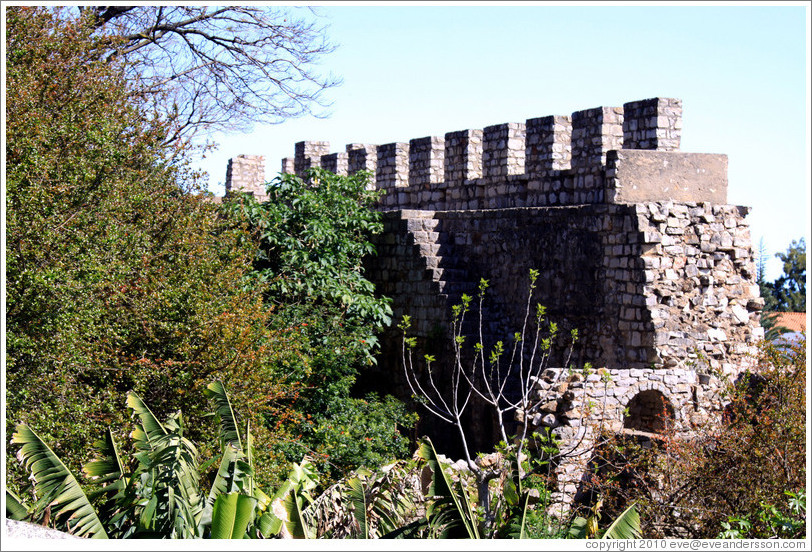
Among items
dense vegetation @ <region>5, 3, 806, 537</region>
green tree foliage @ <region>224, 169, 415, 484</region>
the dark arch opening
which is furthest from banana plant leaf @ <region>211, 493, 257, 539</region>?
the dark arch opening

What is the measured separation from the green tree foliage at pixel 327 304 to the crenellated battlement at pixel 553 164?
2.68ft

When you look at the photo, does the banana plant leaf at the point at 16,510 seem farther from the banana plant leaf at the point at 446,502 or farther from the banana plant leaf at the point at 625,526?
the banana plant leaf at the point at 625,526

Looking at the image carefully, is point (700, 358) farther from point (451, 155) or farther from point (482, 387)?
point (451, 155)

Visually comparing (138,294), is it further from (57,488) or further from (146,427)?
(57,488)

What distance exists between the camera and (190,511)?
640 centimetres

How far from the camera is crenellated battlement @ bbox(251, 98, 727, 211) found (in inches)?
420

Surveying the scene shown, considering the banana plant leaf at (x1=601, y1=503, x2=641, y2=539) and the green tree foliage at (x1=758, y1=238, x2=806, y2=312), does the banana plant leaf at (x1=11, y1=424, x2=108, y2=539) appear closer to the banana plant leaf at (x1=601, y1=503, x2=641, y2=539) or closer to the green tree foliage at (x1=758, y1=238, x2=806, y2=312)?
the banana plant leaf at (x1=601, y1=503, x2=641, y2=539)

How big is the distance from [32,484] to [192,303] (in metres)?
2.83

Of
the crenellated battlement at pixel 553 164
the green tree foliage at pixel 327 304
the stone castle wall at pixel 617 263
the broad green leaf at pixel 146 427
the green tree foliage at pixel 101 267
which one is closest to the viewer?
the broad green leaf at pixel 146 427

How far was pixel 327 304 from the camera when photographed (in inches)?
507

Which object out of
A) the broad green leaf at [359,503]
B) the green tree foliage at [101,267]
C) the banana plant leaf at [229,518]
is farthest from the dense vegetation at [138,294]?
the broad green leaf at [359,503]

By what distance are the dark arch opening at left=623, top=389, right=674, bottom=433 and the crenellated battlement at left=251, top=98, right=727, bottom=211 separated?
7.16 feet

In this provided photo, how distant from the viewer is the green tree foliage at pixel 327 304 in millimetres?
11086

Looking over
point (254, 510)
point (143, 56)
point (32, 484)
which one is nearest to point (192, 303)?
point (32, 484)
